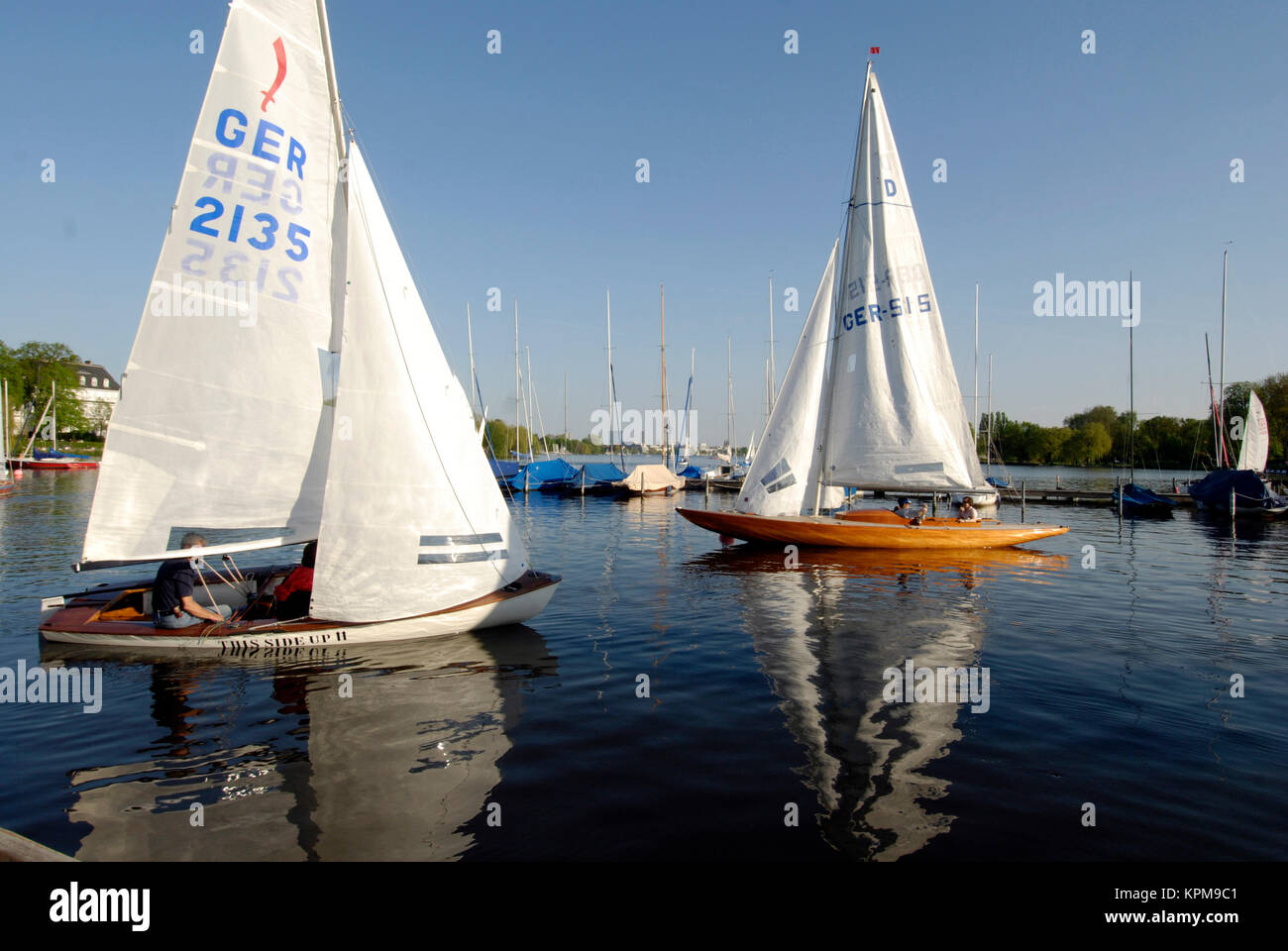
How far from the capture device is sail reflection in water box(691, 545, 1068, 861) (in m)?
6.84

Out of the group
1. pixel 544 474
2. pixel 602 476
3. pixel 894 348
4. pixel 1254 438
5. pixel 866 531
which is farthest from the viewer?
pixel 602 476

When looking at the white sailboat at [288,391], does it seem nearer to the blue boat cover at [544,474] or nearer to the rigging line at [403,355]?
the rigging line at [403,355]

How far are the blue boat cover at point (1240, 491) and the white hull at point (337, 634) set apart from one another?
151 ft

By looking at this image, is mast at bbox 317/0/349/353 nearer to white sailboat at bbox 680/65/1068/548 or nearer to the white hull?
the white hull

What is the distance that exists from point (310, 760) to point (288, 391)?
695 centimetres

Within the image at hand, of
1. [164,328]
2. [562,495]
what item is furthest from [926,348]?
[562,495]

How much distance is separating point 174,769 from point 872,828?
7.75m

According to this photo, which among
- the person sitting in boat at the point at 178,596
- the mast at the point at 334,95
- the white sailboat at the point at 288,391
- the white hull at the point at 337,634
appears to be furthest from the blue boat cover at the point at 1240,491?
the person sitting in boat at the point at 178,596

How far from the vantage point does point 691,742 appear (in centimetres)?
846

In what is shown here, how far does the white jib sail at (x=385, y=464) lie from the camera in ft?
37.3

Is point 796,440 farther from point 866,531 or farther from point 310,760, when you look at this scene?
point 310,760

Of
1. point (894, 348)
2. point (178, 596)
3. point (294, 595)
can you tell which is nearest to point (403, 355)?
point (294, 595)

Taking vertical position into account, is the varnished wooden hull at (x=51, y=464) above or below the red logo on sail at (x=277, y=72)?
below

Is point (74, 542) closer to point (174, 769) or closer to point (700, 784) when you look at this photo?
point (174, 769)
